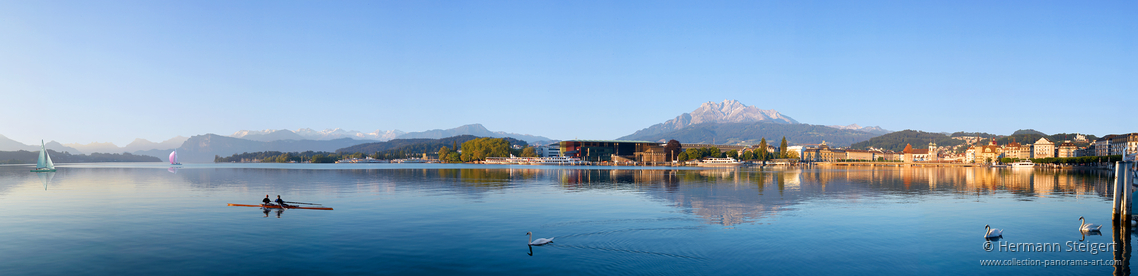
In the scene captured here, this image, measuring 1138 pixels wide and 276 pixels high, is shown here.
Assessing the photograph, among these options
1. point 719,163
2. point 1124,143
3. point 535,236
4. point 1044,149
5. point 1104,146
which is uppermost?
point 1124,143

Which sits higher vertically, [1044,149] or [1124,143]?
[1124,143]

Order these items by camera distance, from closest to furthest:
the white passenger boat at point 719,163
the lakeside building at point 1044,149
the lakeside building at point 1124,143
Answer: the lakeside building at point 1124,143 < the white passenger boat at point 719,163 < the lakeside building at point 1044,149

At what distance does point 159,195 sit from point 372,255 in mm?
32182

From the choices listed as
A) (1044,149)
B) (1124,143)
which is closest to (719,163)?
(1124,143)

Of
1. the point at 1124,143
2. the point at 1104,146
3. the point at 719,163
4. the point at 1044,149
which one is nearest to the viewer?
the point at 1124,143

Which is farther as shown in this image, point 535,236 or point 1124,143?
point 1124,143

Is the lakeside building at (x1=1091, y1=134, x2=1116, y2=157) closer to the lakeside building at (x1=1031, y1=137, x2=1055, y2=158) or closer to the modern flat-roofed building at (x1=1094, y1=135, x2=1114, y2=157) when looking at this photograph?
the modern flat-roofed building at (x1=1094, y1=135, x2=1114, y2=157)

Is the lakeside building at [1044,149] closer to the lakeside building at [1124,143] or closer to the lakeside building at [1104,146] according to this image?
the lakeside building at [1104,146]

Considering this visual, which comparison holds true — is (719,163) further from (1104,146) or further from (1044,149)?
(1044,149)

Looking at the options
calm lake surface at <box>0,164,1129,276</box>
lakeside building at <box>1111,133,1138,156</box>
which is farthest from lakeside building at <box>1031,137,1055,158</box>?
calm lake surface at <box>0,164,1129,276</box>

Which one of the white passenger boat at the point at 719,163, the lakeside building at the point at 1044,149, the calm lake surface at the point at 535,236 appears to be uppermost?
the lakeside building at the point at 1044,149

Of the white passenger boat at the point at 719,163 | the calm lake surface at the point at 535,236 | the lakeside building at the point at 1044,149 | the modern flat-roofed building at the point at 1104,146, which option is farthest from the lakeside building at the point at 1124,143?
the calm lake surface at the point at 535,236

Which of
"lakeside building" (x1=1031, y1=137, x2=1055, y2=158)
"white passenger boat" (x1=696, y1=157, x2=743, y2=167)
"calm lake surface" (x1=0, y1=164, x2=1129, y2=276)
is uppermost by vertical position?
"lakeside building" (x1=1031, y1=137, x2=1055, y2=158)

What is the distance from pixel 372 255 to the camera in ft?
56.4
